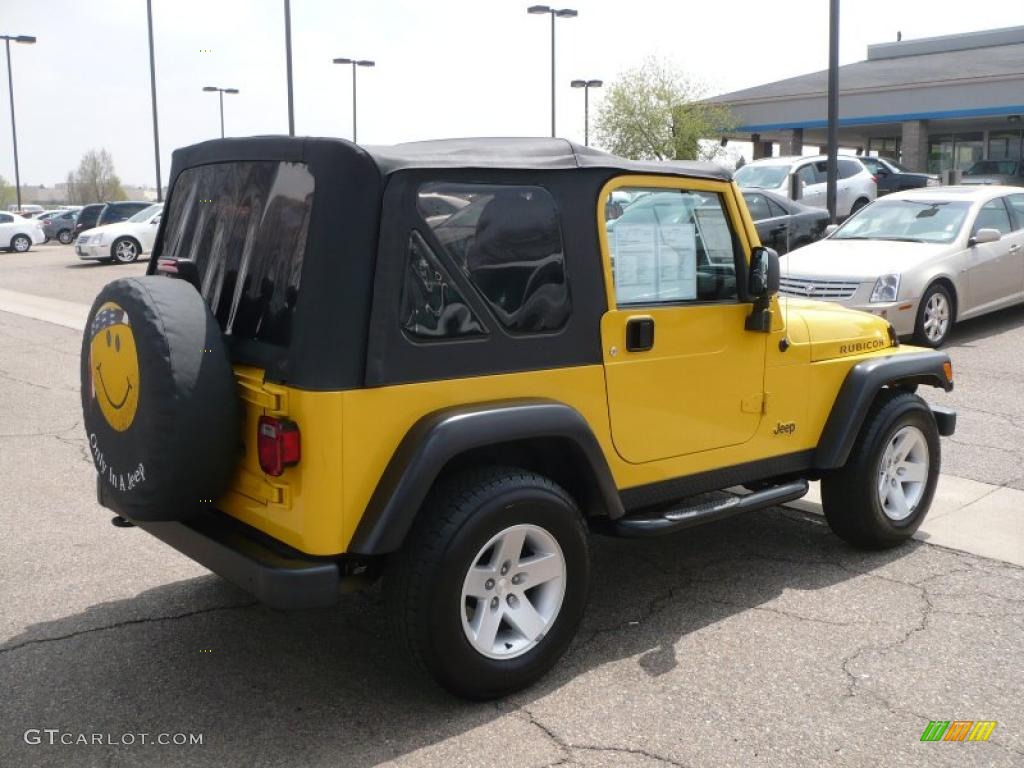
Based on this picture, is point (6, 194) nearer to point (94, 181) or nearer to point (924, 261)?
point (94, 181)

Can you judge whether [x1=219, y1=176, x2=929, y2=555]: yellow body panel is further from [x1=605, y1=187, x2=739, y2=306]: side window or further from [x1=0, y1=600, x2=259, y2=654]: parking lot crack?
[x1=0, y1=600, x2=259, y2=654]: parking lot crack

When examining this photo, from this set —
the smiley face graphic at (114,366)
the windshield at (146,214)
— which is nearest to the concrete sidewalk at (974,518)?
the smiley face graphic at (114,366)

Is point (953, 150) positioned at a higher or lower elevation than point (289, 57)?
lower

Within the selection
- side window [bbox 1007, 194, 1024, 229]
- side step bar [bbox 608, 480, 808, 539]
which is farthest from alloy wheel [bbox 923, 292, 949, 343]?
side step bar [bbox 608, 480, 808, 539]

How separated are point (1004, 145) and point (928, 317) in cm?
3176

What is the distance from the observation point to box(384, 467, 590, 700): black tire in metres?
3.34

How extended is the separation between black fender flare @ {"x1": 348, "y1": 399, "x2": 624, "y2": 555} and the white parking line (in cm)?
1216

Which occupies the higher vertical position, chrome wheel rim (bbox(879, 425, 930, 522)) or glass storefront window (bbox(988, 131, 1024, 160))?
glass storefront window (bbox(988, 131, 1024, 160))

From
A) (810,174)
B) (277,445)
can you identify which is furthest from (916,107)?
(277,445)

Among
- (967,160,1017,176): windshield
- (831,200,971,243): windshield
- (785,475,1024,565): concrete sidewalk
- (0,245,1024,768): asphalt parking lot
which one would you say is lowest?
(0,245,1024,768): asphalt parking lot

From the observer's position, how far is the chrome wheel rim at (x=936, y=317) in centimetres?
1055

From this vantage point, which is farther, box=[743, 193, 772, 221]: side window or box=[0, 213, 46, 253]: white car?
box=[0, 213, 46, 253]: white car

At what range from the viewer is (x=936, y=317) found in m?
10.7

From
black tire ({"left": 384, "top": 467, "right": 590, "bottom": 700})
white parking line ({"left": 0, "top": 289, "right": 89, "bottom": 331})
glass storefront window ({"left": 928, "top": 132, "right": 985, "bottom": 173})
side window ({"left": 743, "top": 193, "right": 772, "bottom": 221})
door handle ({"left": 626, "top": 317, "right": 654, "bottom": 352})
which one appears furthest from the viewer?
glass storefront window ({"left": 928, "top": 132, "right": 985, "bottom": 173})
